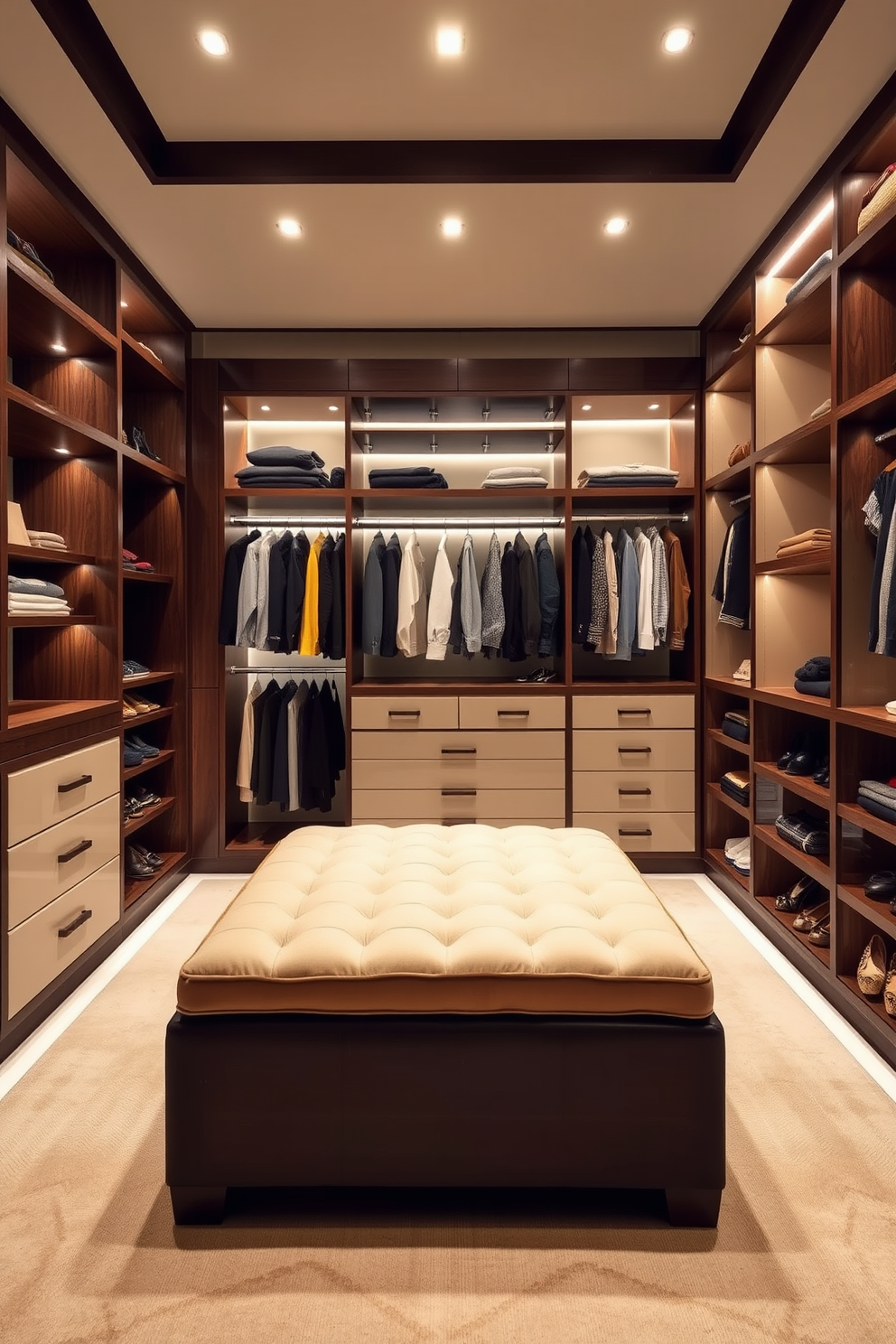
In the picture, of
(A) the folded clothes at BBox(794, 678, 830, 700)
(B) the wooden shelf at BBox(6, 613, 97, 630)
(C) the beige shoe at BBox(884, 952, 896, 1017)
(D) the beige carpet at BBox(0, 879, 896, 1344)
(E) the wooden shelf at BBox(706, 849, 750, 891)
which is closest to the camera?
(D) the beige carpet at BBox(0, 879, 896, 1344)

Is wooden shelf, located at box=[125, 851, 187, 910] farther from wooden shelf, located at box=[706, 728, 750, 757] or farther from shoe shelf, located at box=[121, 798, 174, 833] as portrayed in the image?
wooden shelf, located at box=[706, 728, 750, 757]

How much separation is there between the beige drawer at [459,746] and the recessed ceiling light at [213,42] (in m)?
2.73

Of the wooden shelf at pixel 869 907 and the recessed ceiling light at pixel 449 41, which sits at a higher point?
Result: the recessed ceiling light at pixel 449 41

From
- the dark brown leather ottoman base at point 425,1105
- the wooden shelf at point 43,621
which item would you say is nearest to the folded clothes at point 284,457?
the wooden shelf at point 43,621

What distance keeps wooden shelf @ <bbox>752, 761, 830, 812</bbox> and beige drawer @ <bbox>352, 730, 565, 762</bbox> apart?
1019mm

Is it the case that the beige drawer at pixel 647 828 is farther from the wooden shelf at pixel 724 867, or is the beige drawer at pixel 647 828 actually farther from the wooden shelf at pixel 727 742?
the wooden shelf at pixel 727 742

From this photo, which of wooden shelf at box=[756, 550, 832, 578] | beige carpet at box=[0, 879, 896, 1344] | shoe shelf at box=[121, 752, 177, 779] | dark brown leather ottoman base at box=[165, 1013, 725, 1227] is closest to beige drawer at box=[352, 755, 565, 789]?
shoe shelf at box=[121, 752, 177, 779]

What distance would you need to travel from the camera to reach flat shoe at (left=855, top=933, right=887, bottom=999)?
2.38 meters

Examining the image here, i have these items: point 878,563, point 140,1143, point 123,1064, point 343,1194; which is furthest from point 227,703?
point 878,563

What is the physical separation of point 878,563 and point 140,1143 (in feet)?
8.35

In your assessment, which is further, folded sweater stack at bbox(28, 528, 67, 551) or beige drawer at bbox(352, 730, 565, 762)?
beige drawer at bbox(352, 730, 565, 762)

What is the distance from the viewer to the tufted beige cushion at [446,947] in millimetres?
1609

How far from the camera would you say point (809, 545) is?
9.60 feet

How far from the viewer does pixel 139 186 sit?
275cm
